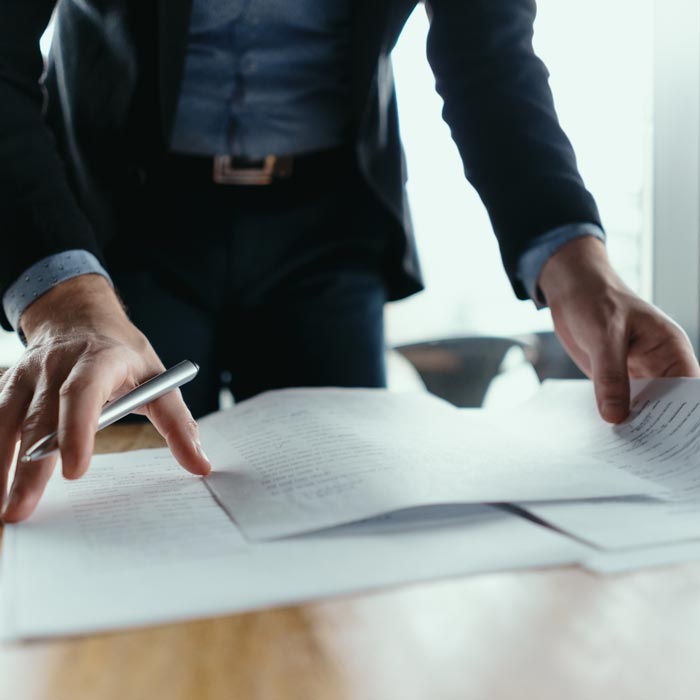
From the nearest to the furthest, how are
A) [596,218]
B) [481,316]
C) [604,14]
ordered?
[596,218] < [604,14] < [481,316]

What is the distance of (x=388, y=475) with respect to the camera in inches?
18.1

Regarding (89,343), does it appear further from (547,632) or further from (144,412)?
(547,632)

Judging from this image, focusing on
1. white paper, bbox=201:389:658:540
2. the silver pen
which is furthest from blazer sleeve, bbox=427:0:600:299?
the silver pen

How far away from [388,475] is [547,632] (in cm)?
18

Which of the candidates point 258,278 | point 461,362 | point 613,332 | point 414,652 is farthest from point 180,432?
point 461,362

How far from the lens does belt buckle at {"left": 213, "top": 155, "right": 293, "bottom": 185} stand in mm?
934

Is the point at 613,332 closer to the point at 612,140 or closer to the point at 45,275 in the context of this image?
the point at 45,275

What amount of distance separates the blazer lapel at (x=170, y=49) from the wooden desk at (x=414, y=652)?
25.8 inches

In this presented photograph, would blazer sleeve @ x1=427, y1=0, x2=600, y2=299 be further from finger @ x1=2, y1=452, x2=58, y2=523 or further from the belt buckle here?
finger @ x1=2, y1=452, x2=58, y2=523

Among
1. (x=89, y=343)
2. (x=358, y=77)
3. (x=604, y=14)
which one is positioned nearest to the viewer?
(x=89, y=343)

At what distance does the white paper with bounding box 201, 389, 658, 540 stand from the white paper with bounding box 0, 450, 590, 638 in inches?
0.5

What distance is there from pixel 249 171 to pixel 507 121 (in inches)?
13.0

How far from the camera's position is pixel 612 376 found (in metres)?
0.63

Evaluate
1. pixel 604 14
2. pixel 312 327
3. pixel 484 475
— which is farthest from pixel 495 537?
pixel 604 14
